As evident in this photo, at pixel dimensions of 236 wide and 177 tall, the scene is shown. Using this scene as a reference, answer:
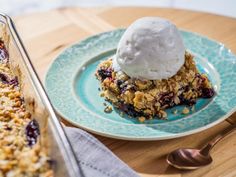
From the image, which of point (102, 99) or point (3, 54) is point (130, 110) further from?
point (3, 54)

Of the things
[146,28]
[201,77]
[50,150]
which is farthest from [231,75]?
[50,150]

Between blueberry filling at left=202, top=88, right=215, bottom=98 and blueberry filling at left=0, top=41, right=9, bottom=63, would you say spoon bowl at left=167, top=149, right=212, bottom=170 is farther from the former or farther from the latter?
blueberry filling at left=0, top=41, right=9, bottom=63

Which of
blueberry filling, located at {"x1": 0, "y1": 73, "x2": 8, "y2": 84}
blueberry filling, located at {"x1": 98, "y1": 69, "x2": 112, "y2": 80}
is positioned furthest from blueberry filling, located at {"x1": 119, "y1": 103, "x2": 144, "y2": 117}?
blueberry filling, located at {"x1": 0, "y1": 73, "x2": 8, "y2": 84}

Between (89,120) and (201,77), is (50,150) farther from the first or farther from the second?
(201,77)

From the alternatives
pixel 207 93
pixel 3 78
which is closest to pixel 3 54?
pixel 3 78

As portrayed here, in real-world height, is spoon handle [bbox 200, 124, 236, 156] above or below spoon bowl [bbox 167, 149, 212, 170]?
above

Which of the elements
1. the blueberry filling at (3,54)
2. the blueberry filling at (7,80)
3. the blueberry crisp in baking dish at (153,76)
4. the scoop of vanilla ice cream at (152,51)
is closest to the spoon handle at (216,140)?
the blueberry crisp in baking dish at (153,76)
